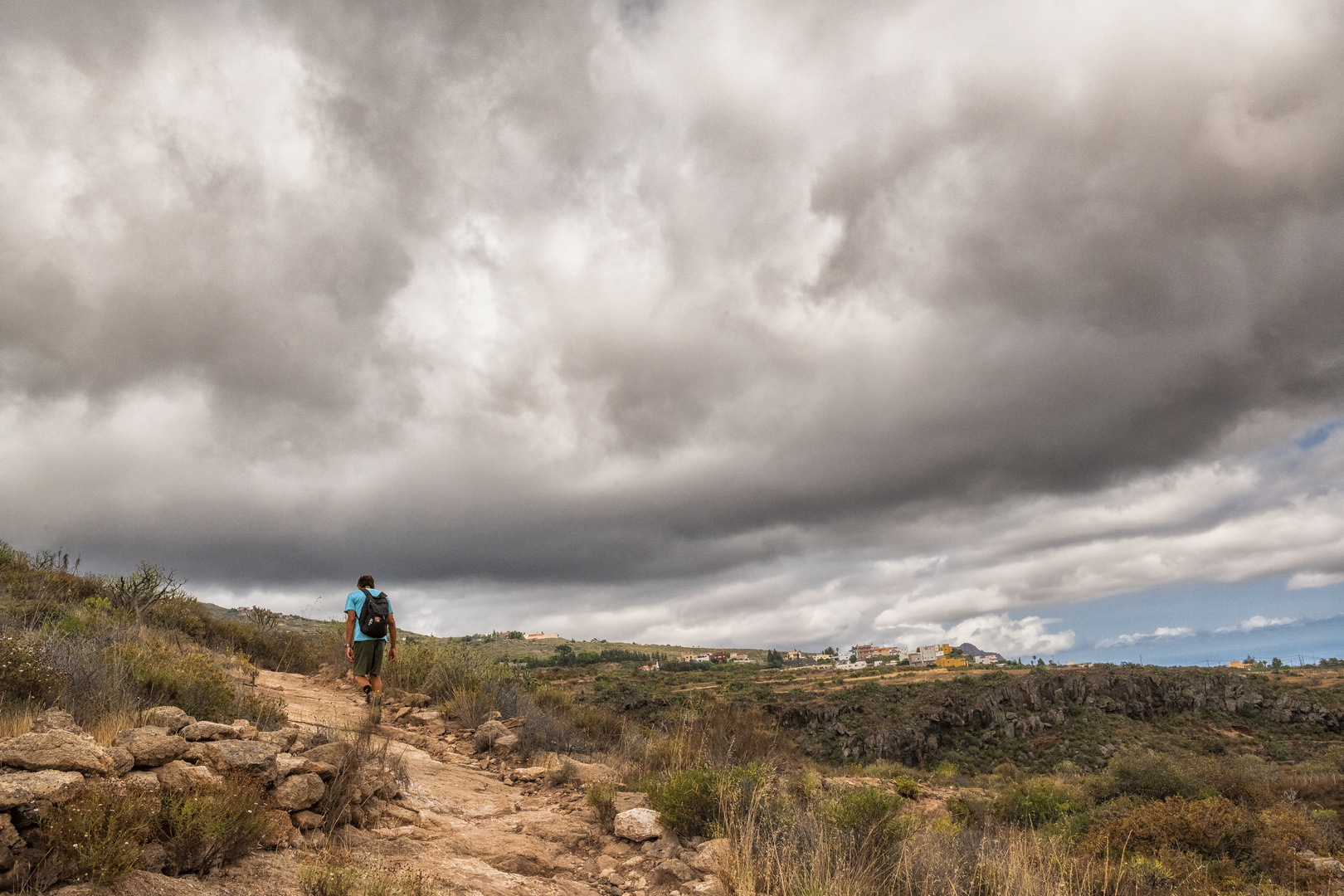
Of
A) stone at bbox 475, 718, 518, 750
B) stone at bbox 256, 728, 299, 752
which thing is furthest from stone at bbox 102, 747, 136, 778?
stone at bbox 475, 718, 518, 750

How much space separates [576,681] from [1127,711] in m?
44.1

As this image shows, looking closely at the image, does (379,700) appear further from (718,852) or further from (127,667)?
(718,852)

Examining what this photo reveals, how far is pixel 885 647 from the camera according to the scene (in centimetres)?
19712

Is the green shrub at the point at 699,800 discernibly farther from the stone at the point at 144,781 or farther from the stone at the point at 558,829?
the stone at the point at 144,781

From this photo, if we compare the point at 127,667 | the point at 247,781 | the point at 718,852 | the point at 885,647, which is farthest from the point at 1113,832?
the point at 885,647

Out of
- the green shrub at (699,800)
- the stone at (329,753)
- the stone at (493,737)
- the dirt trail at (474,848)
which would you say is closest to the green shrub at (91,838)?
the dirt trail at (474,848)

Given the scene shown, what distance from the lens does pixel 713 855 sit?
24.1 feet

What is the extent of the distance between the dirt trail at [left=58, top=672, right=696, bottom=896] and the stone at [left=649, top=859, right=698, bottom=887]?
4.0 inches

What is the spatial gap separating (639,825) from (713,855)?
128 cm

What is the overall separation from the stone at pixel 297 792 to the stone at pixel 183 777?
2.13ft

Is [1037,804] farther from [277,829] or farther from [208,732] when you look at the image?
[208,732]

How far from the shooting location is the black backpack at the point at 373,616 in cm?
1318

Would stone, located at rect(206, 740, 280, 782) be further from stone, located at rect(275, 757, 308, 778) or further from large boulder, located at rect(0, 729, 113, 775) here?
large boulder, located at rect(0, 729, 113, 775)

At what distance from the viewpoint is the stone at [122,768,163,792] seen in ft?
16.1
